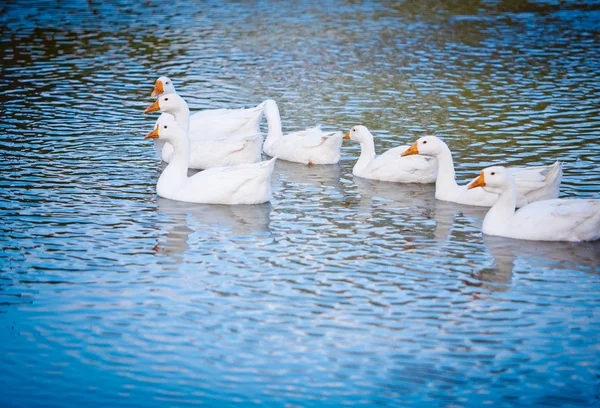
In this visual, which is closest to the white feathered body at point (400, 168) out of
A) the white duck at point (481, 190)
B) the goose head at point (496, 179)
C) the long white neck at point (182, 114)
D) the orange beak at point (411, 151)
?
the orange beak at point (411, 151)

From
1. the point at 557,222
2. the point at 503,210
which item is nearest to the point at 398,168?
the point at 503,210

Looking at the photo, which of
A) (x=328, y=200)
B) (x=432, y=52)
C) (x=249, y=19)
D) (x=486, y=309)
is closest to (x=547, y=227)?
(x=486, y=309)

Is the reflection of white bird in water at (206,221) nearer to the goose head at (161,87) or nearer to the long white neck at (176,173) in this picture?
the long white neck at (176,173)

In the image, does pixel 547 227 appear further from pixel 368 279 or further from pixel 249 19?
pixel 249 19

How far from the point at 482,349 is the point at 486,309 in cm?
93

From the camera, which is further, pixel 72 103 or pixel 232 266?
pixel 72 103

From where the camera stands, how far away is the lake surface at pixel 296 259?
7.61m

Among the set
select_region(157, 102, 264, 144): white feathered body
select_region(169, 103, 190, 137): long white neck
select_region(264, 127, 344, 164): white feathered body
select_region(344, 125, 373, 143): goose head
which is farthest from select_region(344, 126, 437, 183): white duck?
select_region(169, 103, 190, 137): long white neck

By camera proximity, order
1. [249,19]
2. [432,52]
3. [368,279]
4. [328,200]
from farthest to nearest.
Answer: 1. [249,19]
2. [432,52]
3. [328,200]
4. [368,279]

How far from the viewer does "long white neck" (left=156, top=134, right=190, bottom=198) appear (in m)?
12.6

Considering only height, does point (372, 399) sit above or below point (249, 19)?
below

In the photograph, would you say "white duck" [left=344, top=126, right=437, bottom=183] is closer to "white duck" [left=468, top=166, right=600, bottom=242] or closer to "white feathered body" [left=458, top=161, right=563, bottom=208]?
"white feathered body" [left=458, top=161, right=563, bottom=208]

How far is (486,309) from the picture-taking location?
8922 mm

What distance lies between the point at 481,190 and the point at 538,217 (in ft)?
5.40
